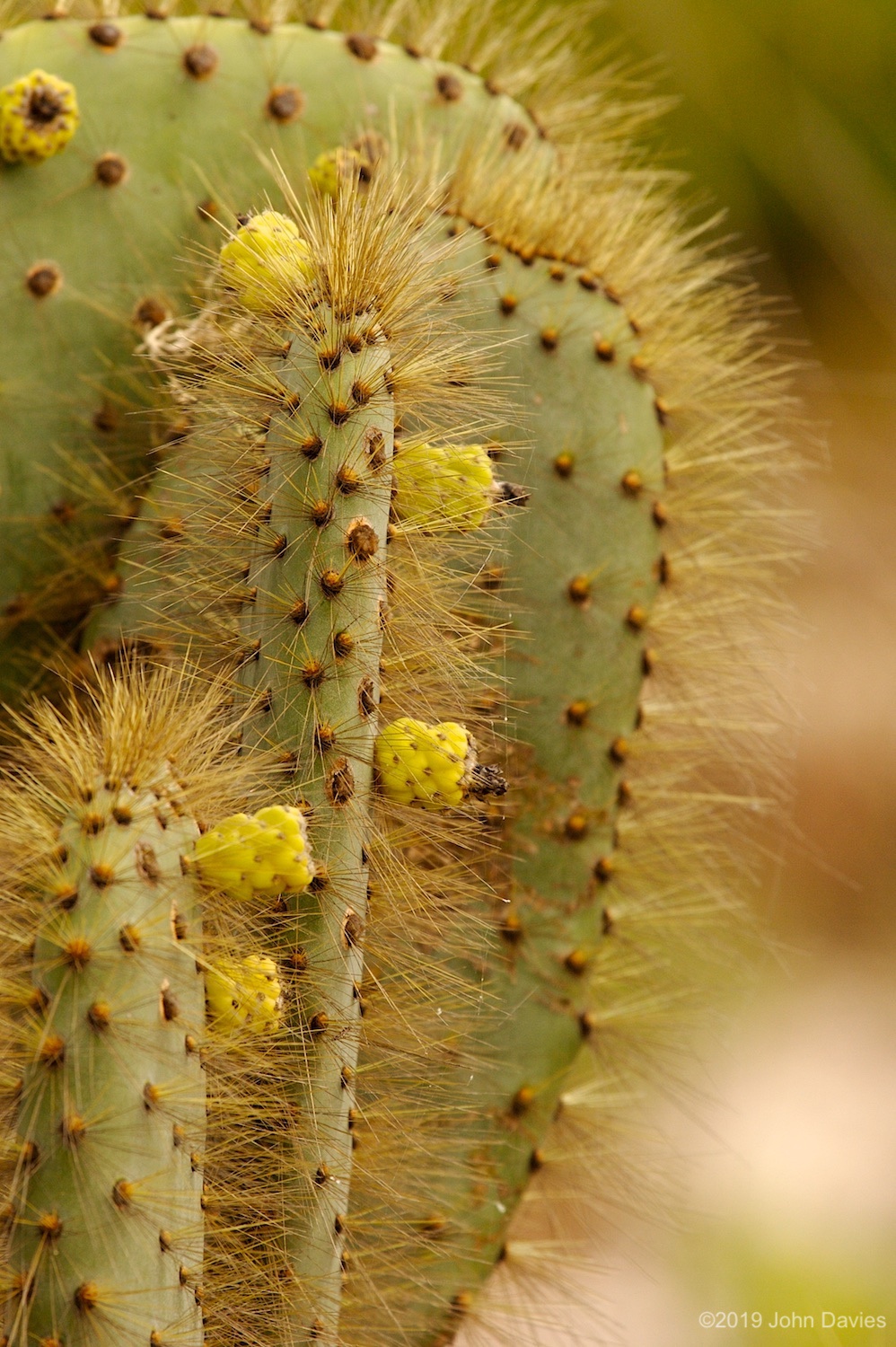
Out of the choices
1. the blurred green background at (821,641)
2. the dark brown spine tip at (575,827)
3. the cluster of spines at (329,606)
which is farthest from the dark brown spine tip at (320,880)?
the blurred green background at (821,641)

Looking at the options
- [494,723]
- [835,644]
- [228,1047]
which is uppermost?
[835,644]

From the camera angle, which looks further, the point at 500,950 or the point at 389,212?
the point at 500,950

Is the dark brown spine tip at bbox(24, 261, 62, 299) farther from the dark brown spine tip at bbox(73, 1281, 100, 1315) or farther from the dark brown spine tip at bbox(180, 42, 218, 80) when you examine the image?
the dark brown spine tip at bbox(73, 1281, 100, 1315)

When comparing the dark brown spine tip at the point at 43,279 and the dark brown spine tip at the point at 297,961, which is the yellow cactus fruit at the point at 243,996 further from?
the dark brown spine tip at the point at 43,279

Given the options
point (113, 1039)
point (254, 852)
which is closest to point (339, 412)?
point (254, 852)

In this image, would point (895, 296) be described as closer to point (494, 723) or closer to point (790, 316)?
point (790, 316)

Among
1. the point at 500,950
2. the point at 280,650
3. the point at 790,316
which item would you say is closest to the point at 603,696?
the point at 500,950

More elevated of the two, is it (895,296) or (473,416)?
(895,296)

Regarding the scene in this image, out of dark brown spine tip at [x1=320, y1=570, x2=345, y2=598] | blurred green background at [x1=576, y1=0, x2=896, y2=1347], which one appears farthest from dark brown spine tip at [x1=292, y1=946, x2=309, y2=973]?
blurred green background at [x1=576, y1=0, x2=896, y2=1347]
